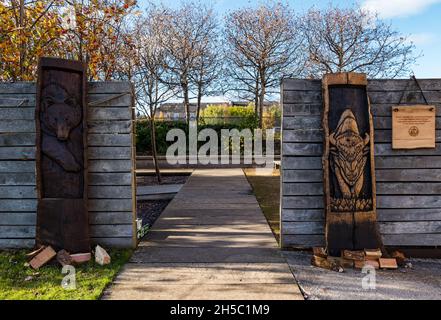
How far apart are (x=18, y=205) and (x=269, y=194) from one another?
5.86m

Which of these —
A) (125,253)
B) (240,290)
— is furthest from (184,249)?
(240,290)

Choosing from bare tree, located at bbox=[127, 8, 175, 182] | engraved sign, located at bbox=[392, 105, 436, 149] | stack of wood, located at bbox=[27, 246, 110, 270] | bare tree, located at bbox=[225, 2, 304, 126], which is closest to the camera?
stack of wood, located at bbox=[27, 246, 110, 270]

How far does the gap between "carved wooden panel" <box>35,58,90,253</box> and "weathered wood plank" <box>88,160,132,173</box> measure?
1.11 feet

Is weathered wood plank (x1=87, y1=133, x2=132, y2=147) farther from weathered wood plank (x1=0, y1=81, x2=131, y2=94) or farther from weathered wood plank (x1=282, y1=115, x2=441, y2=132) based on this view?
weathered wood plank (x1=282, y1=115, x2=441, y2=132)

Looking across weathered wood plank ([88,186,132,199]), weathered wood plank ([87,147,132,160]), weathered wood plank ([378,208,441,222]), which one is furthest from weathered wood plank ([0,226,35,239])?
weathered wood plank ([378,208,441,222])

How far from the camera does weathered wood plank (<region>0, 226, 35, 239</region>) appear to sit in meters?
4.61

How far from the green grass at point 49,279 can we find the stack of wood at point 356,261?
2.28 metres

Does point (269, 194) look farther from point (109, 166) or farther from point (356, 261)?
point (109, 166)

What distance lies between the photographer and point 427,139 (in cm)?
449

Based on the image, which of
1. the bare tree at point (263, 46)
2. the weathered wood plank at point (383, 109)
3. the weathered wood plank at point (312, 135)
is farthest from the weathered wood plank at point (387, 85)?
the bare tree at point (263, 46)

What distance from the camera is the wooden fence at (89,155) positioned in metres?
4.57

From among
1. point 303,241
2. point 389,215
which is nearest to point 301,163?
point 303,241
